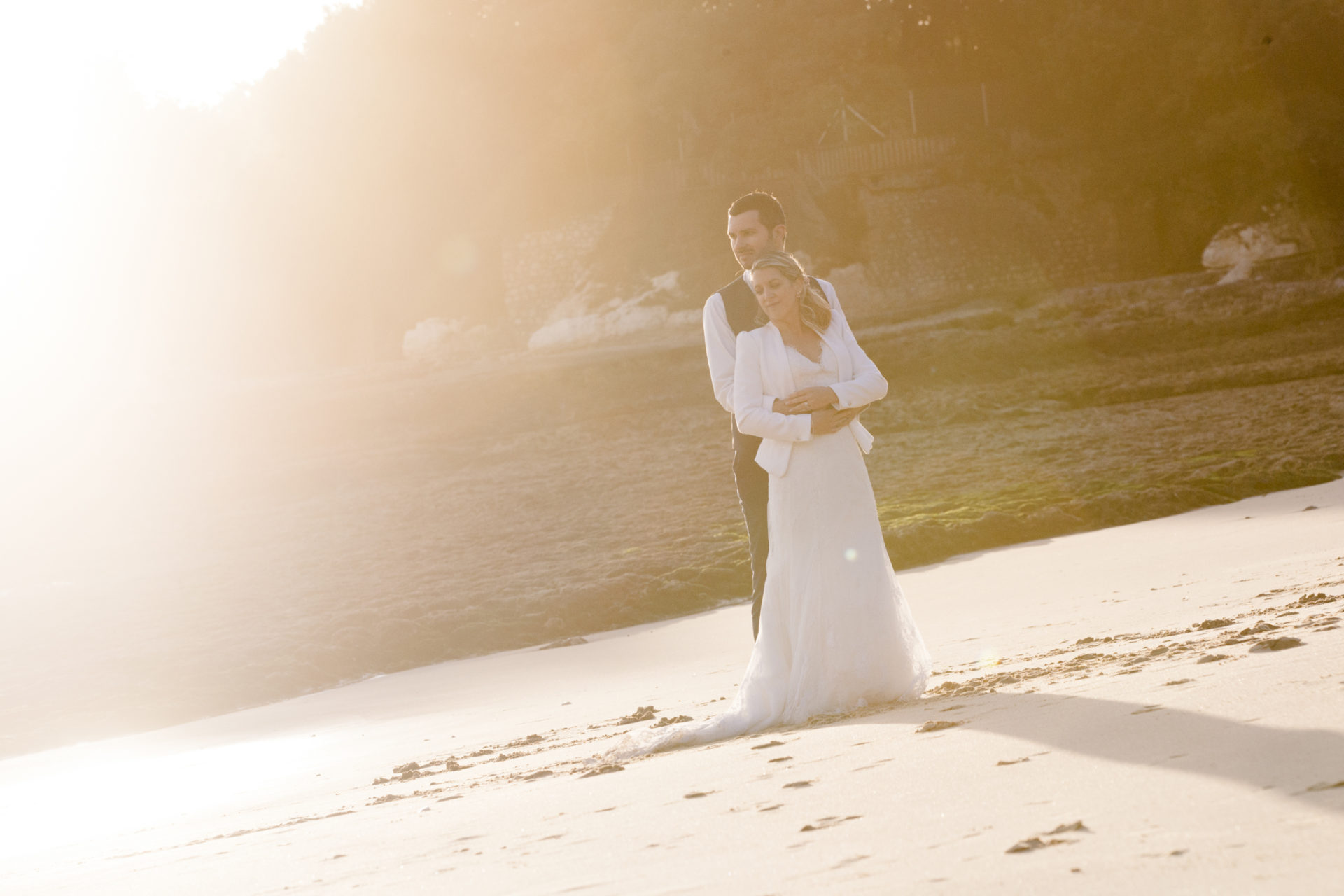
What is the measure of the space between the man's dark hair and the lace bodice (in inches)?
27.0

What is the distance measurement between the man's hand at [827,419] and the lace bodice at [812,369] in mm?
101

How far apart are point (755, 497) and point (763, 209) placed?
1016 mm

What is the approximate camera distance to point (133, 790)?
489cm

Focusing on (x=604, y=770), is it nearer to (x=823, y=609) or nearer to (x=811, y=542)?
(x=823, y=609)

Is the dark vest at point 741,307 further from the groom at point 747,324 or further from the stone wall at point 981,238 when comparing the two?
the stone wall at point 981,238

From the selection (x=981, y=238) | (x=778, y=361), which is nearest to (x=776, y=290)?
(x=778, y=361)

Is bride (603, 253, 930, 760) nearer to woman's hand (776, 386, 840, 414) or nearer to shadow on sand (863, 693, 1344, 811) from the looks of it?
woman's hand (776, 386, 840, 414)

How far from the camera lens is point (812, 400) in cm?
392

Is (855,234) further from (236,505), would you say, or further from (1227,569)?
(1227,569)

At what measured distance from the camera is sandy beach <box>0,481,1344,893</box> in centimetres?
209

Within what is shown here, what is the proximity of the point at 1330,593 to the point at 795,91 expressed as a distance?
28.3 metres

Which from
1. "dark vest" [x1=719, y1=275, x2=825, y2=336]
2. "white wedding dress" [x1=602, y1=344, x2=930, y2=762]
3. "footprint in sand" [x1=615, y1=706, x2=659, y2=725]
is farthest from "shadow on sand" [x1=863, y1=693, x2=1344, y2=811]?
"dark vest" [x1=719, y1=275, x2=825, y2=336]

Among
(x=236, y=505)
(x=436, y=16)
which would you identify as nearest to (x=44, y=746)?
(x=236, y=505)

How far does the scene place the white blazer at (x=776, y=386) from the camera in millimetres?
3945
